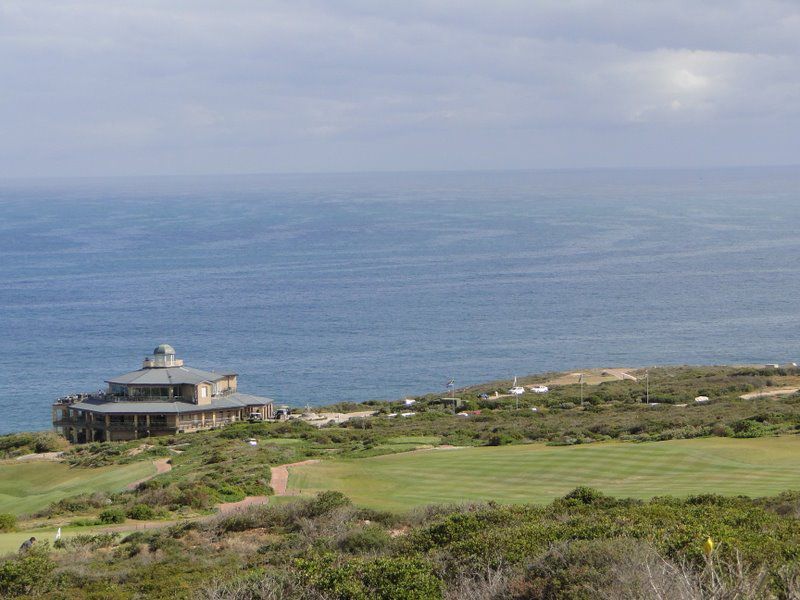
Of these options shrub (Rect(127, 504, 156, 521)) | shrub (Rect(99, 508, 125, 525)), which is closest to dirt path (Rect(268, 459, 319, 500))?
shrub (Rect(127, 504, 156, 521))

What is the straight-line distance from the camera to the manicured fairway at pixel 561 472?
2459cm

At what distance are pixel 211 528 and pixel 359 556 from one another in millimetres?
5409

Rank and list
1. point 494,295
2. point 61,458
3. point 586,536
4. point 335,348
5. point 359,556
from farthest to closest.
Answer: point 494,295 → point 335,348 → point 61,458 → point 359,556 → point 586,536

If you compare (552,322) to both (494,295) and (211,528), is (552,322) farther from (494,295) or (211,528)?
(211,528)

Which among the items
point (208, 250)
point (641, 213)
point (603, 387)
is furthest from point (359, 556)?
point (641, 213)

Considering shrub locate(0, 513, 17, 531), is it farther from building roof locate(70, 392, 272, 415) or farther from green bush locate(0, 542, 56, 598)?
building roof locate(70, 392, 272, 415)

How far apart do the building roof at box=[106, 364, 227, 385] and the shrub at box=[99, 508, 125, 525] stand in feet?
73.1

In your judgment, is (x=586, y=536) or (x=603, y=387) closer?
(x=586, y=536)

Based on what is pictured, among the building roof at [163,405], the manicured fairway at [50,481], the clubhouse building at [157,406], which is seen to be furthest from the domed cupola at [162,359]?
the manicured fairway at [50,481]

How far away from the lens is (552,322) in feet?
263

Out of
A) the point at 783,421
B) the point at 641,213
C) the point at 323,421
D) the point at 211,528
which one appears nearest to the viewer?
the point at 211,528

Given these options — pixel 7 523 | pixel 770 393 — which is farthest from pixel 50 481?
pixel 770 393

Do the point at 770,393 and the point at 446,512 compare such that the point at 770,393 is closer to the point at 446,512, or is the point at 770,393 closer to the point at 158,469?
the point at 158,469

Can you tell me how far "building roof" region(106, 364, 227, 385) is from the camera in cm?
4744
